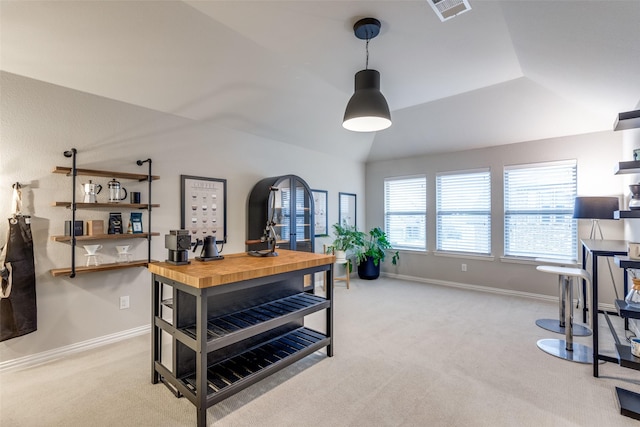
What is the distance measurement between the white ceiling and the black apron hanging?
1330 mm

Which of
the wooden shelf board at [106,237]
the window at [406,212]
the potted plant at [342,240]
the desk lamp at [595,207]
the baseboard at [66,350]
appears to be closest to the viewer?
the baseboard at [66,350]

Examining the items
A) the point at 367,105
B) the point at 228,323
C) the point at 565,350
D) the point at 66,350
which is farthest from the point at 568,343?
the point at 66,350

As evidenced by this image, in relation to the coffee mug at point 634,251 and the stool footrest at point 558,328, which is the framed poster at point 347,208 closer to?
the stool footrest at point 558,328

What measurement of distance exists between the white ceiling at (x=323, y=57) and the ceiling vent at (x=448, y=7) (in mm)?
78

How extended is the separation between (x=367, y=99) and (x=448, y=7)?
86 centimetres

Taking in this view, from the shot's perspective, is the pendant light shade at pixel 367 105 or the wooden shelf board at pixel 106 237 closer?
the pendant light shade at pixel 367 105

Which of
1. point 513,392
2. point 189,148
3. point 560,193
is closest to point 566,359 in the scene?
point 513,392

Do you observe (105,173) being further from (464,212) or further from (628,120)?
(464,212)

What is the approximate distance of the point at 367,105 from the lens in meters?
2.48

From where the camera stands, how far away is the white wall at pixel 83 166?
254 centimetres

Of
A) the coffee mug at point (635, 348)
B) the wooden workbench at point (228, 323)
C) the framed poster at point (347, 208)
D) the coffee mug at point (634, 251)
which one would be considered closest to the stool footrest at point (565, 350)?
the coffee mug at point (635, 348)

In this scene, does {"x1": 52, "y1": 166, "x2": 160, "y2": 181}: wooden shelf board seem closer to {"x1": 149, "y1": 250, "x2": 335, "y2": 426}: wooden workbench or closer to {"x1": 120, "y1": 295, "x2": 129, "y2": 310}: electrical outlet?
{"x1": 120, "y1": 295, "x2": 129, "y2": 310}: electrical outlet

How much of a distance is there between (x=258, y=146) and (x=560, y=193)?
453cm

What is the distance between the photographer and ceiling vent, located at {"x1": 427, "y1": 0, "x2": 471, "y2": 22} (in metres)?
2.17
